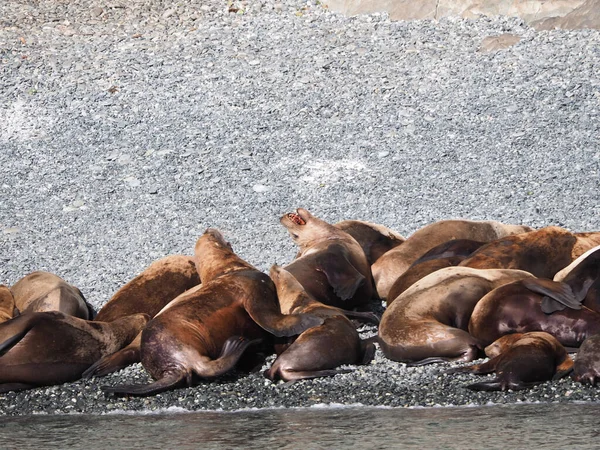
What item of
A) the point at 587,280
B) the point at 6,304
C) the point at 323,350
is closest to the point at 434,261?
the point at 587,280

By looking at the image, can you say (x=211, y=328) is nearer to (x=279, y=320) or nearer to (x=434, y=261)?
(x=279, y=320)

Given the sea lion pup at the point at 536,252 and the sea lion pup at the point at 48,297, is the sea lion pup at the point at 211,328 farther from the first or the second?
the sea lion pup at the point at 536,252

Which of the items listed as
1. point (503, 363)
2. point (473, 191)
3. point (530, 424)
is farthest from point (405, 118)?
point (530, 424)

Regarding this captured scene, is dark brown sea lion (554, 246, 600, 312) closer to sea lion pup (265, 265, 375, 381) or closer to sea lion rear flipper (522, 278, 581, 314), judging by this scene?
sea lion rear flipper (522, 278, 581, 314)

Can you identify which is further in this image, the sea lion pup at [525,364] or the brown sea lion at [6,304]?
the brown sea lion at [6,304]

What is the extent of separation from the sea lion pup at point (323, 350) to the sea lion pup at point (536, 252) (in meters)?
1.44

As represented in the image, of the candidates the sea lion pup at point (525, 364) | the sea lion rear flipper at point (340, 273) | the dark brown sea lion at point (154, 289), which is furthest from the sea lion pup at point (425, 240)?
the sea lion pup at point (525, 364)

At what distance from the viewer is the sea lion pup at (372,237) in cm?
939

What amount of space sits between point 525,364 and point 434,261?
2.26 meters

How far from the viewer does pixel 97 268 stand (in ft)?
32.9

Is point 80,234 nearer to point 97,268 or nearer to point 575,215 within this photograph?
point 97,268

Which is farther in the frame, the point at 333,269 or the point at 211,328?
the point at 333,269

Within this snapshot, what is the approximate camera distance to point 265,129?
43.3ft

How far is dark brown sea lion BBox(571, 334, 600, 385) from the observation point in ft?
19.2
